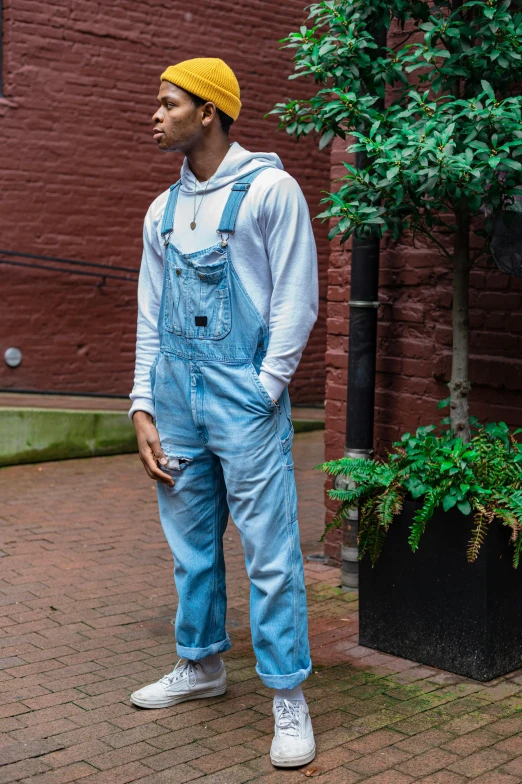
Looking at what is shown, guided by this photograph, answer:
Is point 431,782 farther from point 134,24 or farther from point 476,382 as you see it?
point 134,24

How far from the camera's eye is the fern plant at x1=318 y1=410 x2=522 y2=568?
13.0 ft

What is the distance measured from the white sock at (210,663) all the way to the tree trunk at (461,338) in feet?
4.37

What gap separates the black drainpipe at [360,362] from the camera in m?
5.09

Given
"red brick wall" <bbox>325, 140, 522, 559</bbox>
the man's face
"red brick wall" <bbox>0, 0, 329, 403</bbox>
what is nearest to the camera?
the man's face

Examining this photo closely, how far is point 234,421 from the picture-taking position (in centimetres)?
342

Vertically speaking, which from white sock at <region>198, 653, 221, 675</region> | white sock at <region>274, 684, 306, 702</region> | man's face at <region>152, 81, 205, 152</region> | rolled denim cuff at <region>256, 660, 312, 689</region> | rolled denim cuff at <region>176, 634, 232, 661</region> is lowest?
white sock at <region>198, 653, 221, 675</region>

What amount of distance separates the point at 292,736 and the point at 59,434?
551 centimetres

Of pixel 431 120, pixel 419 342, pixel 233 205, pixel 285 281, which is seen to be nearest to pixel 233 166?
pixel 233 205

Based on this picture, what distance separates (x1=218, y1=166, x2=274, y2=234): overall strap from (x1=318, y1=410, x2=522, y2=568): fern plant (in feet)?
3.95

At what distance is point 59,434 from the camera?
8.60 m

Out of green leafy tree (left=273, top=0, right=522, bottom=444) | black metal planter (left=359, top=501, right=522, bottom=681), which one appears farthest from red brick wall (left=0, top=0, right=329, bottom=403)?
black metal planter (left=359, top=501, right=522, bottom=681)

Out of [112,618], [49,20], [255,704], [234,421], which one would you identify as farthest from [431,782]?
[49,20]

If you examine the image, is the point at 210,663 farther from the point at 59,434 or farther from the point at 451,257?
the point at 59,434

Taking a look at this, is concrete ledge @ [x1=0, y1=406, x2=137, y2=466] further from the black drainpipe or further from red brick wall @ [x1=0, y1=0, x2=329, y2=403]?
the black drainpipe
